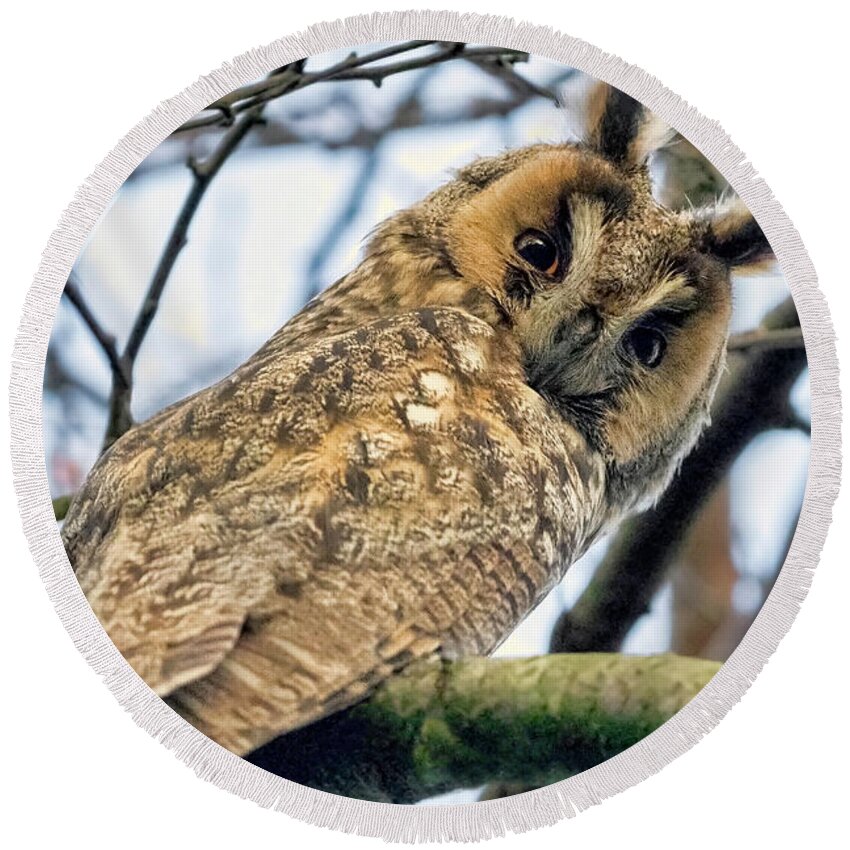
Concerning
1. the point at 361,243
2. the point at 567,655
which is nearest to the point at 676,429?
the point at 567,655

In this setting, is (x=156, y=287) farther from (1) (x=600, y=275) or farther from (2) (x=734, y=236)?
(2) (x=734, y=236)

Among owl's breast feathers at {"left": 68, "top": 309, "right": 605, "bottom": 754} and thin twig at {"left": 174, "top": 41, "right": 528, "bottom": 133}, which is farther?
thin twig at {"left": 174, "top": 41, "right": 528, "bottom": 133}

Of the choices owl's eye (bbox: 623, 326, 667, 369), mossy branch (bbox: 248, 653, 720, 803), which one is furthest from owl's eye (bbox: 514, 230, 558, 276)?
mossy branch (bbox: 248, 653, 720, 803)

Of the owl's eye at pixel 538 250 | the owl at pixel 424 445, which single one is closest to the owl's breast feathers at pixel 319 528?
the owl at pixel 424 445

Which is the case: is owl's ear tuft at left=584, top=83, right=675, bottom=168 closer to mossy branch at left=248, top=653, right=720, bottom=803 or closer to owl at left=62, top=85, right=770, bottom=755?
owl at left=62, top=85, right=770, bottom=755

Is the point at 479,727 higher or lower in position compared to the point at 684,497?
lower

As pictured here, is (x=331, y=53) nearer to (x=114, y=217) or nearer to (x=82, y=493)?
(x=114, y=217)

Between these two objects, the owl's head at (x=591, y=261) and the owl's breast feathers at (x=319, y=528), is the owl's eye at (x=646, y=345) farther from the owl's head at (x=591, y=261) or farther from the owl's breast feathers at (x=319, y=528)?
the owl's breast feathers at (x=319, y=528)

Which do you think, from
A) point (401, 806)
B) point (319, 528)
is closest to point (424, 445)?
point (319, 528)
